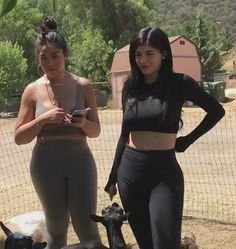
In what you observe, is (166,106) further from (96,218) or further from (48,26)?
(48,26)

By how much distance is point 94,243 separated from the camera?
2521mm

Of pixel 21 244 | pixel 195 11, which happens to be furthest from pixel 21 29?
pixel 195 11

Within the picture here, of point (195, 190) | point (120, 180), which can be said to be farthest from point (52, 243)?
point (195, 190)

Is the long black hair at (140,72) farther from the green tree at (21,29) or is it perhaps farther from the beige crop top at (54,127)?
the green tree at (21,29)

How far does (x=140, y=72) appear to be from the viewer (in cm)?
262

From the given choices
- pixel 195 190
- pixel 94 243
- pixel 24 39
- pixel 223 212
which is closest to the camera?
pixel 94 243

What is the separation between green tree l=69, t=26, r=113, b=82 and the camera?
31125mm

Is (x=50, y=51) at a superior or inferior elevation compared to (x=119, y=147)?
superior

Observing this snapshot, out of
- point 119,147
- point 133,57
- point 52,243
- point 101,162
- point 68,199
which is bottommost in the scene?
point 101,162

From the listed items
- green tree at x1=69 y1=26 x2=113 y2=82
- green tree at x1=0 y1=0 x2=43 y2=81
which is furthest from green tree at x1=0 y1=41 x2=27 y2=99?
green tree at x1=69 y1=26 x2=113 y2=82

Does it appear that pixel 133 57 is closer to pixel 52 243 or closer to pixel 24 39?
pixel 52 243

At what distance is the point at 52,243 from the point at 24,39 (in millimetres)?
29347

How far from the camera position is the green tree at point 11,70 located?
2359 cm

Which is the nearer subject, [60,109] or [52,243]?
[60,109]
